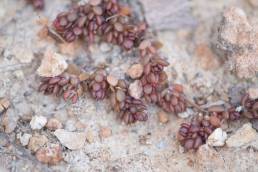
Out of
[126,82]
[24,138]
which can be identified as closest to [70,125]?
[24,138]

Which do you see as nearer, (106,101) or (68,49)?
(106,101)

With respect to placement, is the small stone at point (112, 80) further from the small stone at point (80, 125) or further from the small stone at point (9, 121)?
the small stone at point (9, 121)

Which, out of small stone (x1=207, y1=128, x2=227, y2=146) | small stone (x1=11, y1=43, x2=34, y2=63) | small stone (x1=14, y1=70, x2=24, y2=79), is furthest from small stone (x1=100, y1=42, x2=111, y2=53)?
small stone (x1=207, y1=128, x2=227, y2=146)

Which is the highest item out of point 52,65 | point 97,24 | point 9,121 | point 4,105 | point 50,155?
point 97,24

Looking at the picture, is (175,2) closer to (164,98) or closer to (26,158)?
(164,98)

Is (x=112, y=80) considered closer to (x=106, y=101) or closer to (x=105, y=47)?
(x=106, y=101)

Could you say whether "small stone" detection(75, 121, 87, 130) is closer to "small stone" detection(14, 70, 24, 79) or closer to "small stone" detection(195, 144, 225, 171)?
"small stone" detection(14, 70, 24, 79)

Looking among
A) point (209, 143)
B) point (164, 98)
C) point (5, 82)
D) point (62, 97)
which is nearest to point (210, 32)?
point (164, 98)
